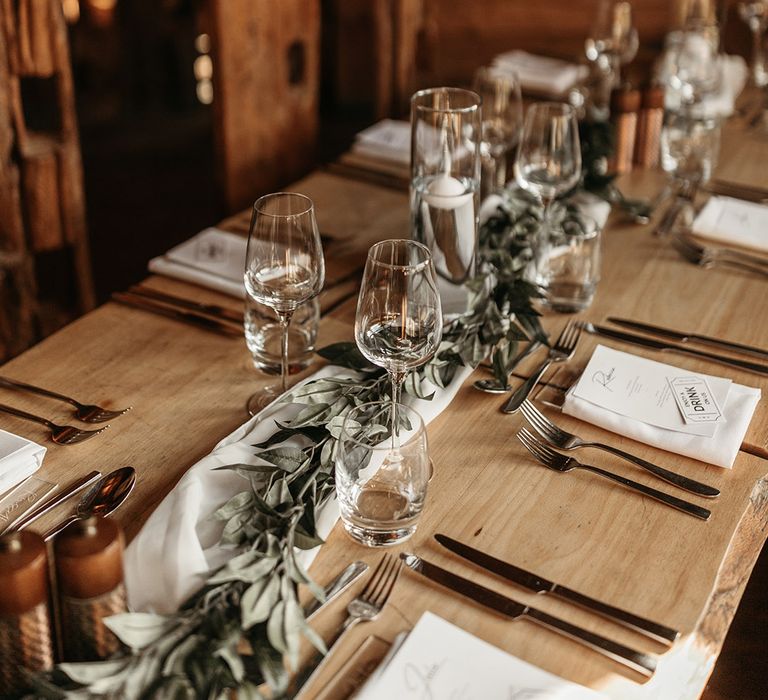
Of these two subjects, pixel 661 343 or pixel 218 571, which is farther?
pixel 661 343

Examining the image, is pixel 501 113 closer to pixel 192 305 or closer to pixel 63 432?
pixel 192 305

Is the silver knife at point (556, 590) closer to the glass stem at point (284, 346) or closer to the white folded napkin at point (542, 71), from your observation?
the glass stem at point (284, 346)

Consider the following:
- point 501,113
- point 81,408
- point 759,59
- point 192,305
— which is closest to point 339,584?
point 81,408

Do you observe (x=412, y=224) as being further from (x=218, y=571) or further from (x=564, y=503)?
(x=218, y=571)

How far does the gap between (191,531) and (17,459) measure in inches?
11.9

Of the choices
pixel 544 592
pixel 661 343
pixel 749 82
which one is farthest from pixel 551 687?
pixel 749 82

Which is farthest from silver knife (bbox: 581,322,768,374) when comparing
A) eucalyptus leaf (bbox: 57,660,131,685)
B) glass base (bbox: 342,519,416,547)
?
eucalyptus leaf (bbox: 57,660,131,685)

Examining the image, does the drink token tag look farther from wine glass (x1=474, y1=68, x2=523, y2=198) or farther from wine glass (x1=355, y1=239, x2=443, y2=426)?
wine glass (x1=474, y1=68, x2=523, y2=198)

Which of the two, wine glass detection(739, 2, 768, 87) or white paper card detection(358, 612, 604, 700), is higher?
wine glass detection(739, 2, 768, 87)

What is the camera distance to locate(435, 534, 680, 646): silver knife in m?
1.03

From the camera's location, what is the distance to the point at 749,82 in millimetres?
3059

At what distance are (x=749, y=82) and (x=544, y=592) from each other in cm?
248

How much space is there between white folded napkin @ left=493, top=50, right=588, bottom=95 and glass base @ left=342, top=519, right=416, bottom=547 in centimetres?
191

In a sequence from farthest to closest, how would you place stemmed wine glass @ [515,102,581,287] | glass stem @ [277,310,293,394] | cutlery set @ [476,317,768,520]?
stemmed wine glass @ [515,102,581,287] < glass stem @ [277,310,293,394] < cutlery set @ [476,317,768,520]
